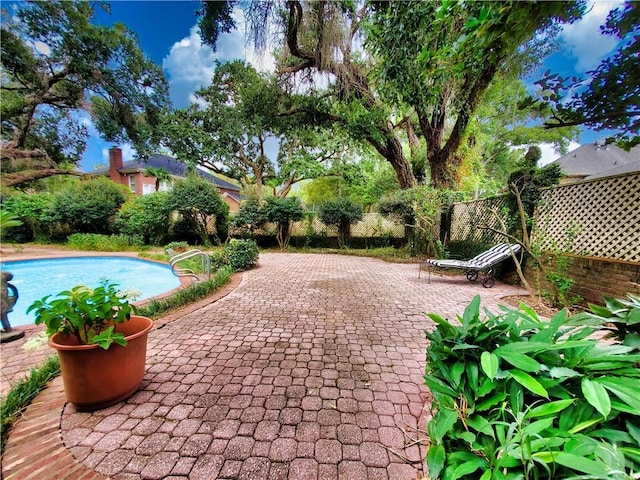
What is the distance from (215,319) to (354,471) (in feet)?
8.28

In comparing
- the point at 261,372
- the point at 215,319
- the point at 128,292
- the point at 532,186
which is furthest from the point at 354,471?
the point at 532,186

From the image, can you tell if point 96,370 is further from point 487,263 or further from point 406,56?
point 487,263

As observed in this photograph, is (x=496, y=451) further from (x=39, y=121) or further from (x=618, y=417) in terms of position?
(x=39, y=121)

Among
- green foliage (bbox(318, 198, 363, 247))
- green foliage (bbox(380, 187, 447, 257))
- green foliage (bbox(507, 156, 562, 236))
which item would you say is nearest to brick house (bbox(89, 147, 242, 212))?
green foliage (bbox(318, 198, 363, 247))

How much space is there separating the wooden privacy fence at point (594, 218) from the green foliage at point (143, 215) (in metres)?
11.3

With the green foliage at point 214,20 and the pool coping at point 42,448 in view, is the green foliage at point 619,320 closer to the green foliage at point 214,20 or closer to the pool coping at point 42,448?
the pool coping at point 42,448

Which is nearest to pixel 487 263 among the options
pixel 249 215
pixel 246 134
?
pixel 249 215

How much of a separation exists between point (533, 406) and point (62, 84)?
7595 mm

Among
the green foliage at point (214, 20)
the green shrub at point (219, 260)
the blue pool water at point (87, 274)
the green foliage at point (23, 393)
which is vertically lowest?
the blue pool water at point (87, 274)

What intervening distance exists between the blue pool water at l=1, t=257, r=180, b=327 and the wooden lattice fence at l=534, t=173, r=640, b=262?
784 centimetres

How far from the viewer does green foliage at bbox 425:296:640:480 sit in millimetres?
640

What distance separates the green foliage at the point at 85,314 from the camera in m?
1.53

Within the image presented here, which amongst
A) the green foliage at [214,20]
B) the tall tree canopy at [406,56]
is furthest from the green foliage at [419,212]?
the green foliage at [214,20]

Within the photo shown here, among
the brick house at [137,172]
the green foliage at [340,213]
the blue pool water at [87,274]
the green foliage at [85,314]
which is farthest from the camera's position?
the brick house at [137,172]
